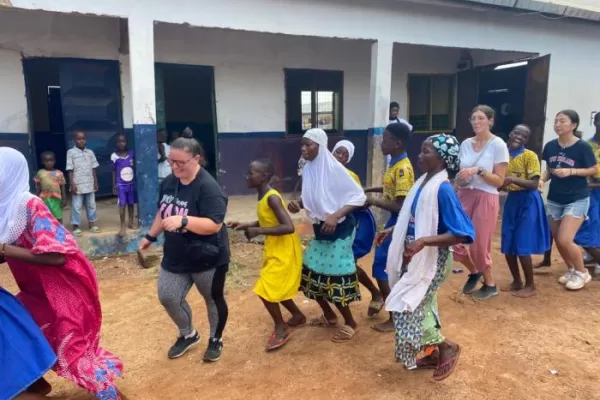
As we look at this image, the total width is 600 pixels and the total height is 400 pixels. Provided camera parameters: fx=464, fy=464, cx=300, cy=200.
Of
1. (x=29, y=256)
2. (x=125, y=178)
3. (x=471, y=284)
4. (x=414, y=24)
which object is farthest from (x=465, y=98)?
(x=29, y=256)

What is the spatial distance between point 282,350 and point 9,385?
1.80 m

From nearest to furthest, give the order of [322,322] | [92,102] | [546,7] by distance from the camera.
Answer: [322,322]
[92,102]
[546,7]

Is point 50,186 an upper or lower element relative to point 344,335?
upper

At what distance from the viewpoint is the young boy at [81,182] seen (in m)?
5.91

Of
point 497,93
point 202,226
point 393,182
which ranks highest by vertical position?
point 497,93

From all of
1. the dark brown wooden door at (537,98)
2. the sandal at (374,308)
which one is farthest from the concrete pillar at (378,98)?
the sandal at (374,308)

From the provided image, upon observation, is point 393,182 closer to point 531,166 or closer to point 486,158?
point 486,158

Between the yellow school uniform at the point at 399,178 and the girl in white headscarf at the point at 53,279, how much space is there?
2.20 metres

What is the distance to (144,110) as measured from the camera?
5711 millimetres

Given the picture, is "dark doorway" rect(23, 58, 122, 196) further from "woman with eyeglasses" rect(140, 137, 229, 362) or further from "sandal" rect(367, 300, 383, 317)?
"sandal" rect(367, 300, 383, 317)

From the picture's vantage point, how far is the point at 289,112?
9.12 metres

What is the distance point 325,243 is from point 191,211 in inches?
40.6

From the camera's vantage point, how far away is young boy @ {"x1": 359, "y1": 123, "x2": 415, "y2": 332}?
349 cm

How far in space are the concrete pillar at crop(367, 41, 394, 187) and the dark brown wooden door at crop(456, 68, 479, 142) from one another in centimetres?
350
